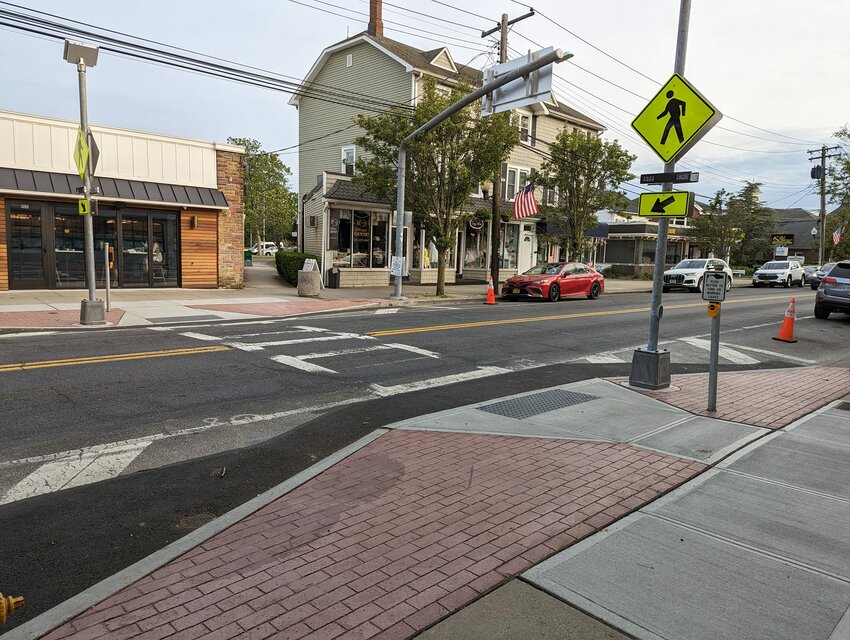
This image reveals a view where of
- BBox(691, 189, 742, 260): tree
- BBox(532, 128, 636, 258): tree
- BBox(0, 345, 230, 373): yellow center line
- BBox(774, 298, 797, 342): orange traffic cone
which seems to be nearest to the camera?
BBox(0, 345, 230, 373): yellow center line

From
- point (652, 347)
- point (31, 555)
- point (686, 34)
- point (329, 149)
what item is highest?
point (329, 149)

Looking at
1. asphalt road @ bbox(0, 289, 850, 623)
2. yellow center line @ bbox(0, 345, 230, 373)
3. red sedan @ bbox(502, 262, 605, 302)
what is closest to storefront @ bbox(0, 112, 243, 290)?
yellow center line @ bbox(0, 345, 230, 373)

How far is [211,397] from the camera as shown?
7199 mm

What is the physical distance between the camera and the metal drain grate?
6.68 meters

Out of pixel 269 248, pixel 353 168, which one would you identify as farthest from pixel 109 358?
pixel 269 248

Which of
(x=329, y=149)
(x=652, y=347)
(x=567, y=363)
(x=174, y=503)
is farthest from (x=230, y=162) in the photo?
(x=174, y=503)

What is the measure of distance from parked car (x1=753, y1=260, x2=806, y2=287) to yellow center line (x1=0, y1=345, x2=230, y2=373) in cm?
3611

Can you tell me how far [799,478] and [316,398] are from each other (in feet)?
16.6

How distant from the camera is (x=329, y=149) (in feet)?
102

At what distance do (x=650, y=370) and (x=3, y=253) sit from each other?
18502 mm

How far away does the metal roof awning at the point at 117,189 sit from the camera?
1723cm

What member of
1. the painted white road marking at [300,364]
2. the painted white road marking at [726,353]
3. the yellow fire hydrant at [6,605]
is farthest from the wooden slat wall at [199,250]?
the yellow fire hydrant at [6,605]

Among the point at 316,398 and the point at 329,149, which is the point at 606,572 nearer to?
the point at 316,398

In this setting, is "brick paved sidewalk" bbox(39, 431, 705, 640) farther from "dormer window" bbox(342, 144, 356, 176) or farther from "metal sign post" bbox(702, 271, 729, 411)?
"dormer window" bbox(342, 144, 356, 176)
